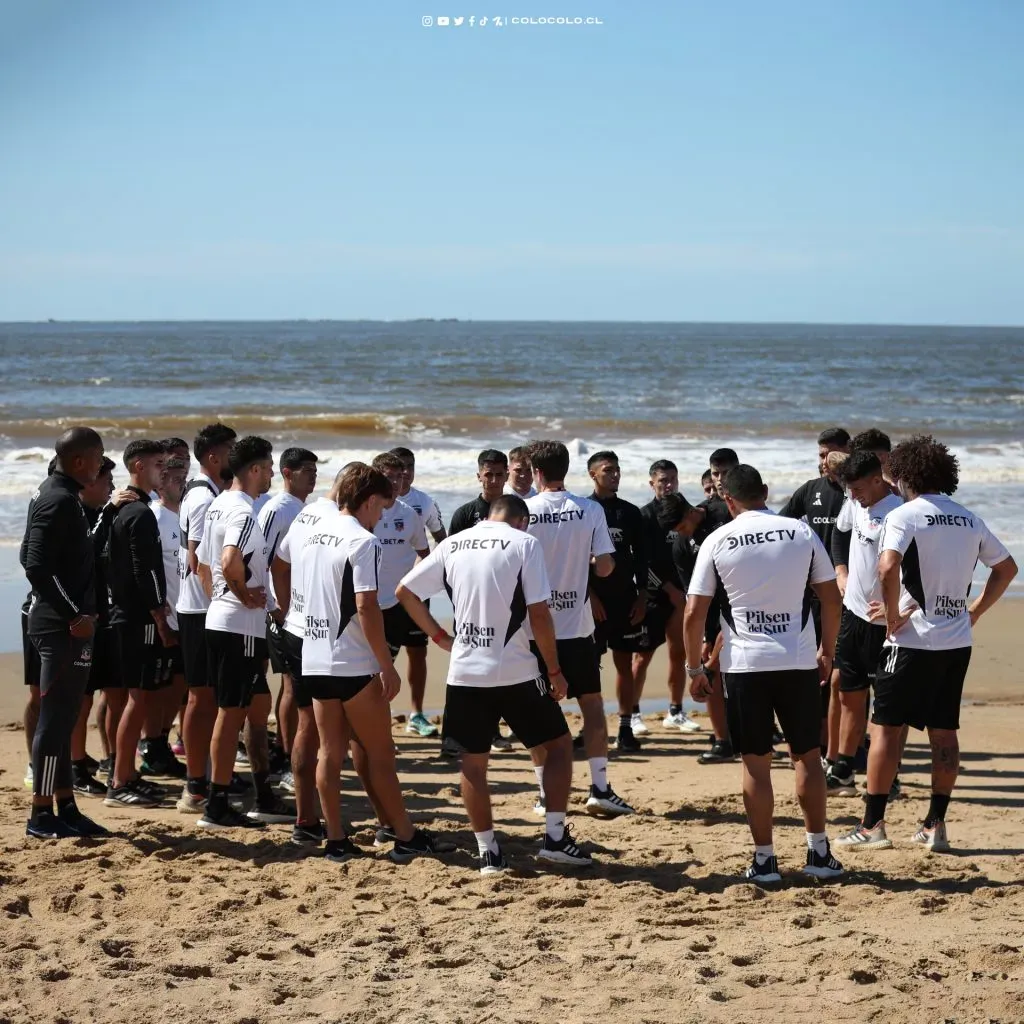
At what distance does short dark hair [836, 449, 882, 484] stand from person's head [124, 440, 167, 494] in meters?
3.68

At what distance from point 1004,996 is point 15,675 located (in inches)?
295

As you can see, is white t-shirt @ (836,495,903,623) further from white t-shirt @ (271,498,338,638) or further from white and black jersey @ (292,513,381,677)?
white t-shirt @ (271,498,338,638)

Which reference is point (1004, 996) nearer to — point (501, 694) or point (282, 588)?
point (501, 694)

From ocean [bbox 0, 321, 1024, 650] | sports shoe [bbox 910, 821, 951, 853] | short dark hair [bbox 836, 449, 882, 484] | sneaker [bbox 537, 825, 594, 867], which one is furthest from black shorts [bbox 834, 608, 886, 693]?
ocean [bbox 0, 321, 1024, 650]

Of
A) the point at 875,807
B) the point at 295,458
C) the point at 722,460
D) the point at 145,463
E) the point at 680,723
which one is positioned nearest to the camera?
the point at 875,807

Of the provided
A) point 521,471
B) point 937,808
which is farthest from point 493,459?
point 937,808

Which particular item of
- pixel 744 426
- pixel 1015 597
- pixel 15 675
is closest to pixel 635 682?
pixel 15 675

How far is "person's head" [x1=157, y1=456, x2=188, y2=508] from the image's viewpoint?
22.7ft

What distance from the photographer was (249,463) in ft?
19.9

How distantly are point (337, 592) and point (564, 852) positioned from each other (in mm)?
1549

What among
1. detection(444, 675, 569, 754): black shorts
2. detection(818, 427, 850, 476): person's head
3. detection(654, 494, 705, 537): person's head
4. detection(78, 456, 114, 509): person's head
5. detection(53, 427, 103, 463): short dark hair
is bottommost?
detection(444, 675, 569, 754): black shorts

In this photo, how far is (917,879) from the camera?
17.6 ft

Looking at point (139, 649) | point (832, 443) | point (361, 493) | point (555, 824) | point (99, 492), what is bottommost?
point (555, 824)

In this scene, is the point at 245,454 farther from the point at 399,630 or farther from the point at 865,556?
the point at 865,556
